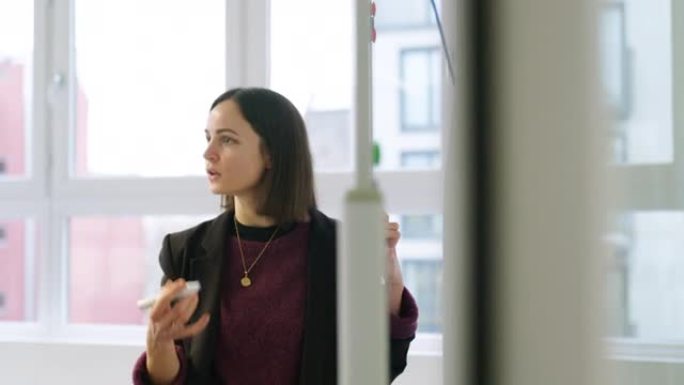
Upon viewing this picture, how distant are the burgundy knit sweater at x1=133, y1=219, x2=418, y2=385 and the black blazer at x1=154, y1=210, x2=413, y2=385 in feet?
0.05

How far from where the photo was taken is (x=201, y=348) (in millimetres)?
1011

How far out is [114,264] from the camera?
7.91ft

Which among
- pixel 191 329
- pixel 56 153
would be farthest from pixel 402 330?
pixel 56 153

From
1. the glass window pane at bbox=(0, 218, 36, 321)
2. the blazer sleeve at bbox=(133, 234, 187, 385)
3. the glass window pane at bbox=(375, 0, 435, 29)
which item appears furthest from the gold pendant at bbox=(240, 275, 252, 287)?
the glass window pane at bbox=(0, 218, 36, 321)

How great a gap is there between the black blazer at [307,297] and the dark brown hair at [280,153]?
5 cm

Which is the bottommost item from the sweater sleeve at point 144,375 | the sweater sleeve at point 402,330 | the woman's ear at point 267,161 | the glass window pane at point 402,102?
the sweater sleeve at point 144,375

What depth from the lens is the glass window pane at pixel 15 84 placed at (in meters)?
2.47

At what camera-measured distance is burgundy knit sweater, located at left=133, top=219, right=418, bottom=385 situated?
3.35ft

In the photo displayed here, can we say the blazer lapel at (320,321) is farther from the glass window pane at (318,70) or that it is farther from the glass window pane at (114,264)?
the glass window pane at (114,264)

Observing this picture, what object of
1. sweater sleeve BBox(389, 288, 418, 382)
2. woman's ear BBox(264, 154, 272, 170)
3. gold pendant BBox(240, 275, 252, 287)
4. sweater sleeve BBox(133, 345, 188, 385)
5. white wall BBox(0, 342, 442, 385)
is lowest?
white wall BBox(0, 342, 442, 385)

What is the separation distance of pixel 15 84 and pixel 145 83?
495 millimetres

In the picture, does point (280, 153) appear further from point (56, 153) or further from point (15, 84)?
point (15, 84)

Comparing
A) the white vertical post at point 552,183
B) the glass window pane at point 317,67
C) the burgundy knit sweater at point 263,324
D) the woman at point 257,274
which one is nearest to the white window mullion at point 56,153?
the glass window pane at point 317,67

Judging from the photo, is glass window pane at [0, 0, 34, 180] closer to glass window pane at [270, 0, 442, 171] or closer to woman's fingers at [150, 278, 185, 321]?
glass window pane at [270, 0, 442, 171]
